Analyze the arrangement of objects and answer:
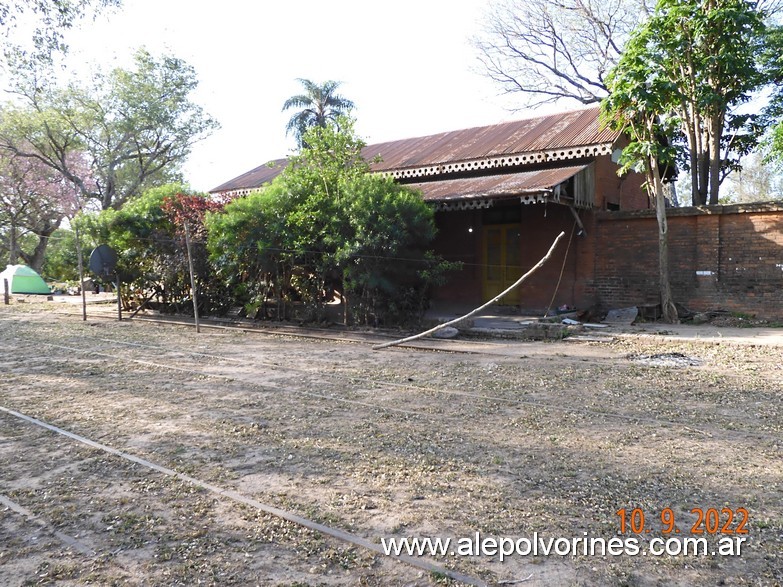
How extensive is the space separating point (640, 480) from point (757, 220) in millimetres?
10108

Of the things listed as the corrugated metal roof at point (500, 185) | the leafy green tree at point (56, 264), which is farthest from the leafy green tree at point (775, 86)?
the leafy green tree at point (56, 264)

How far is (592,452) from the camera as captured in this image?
15.1ft

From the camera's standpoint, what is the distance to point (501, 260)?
14.7 metres

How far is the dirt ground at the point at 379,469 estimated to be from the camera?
2953mm

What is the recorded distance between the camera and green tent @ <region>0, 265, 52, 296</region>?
86.7 ft

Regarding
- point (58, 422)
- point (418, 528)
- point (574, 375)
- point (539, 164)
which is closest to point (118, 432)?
point (58, 422)

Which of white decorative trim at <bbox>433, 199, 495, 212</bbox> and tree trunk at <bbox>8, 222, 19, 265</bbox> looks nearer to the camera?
white decorative trim at <bbox>433, 199, 495, 212</bbox>

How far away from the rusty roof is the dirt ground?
263 inches

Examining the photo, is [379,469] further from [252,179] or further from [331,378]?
[252,179]

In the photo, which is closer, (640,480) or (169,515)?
(169,515)

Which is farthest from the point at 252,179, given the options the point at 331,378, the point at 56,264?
the point at 56,264

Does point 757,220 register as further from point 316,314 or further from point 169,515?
point 169,515

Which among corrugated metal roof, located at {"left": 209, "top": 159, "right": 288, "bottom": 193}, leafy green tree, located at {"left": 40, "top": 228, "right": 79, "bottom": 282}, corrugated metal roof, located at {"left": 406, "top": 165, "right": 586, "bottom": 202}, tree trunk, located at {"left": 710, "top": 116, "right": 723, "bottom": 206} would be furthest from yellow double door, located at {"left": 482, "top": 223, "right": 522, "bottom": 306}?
leafy green tree, located at {"left": 40, "top": 228, "right": 79, "bottom": 282}
